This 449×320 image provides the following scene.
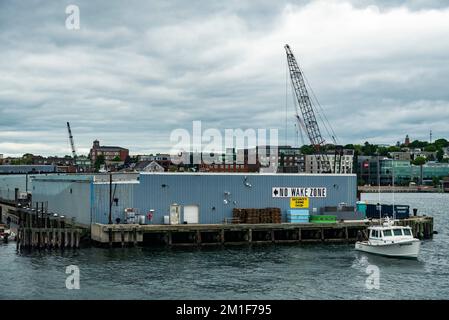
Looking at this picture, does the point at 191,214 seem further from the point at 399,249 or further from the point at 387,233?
the point at 399,249

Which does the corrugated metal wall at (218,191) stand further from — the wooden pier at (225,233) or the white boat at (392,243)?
the white boat at (392,243)

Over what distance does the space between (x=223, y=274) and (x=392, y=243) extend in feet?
60.6

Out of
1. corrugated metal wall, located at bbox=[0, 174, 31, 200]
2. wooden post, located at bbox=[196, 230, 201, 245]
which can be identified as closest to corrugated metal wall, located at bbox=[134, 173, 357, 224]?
wooden post, located at bbox=[196, 230, 201, 245]

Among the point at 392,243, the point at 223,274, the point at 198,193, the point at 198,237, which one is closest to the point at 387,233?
the point at 392,243

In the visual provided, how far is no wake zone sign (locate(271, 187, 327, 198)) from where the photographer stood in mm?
73812

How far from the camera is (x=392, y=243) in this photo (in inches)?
2352

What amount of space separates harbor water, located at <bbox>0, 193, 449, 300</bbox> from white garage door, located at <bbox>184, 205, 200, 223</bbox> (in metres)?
6.21

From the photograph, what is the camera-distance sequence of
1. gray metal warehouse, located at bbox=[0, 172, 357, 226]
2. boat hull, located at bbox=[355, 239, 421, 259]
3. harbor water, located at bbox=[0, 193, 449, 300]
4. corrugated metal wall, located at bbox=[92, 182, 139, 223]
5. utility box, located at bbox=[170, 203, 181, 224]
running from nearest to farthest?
harbor water, located at bbox=[0, 193, 449, 300] → boat hull, located at bbox=[355, 239, 421, 259] → corrugated metal wall, located at bbox=[92, 182, 139, 223] → gray metal warehouse, located at bbox=[0, 172, 357, 226] → utility box, located at bbox=[170, 203, 181, 224]

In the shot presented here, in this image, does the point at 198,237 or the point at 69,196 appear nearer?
the point at 198,237

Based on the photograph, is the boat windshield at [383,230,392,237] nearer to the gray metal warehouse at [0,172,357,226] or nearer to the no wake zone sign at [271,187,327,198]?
the gray metal warehouse at [0,172,357,226]

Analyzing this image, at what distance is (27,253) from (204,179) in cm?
Answer: 2008
